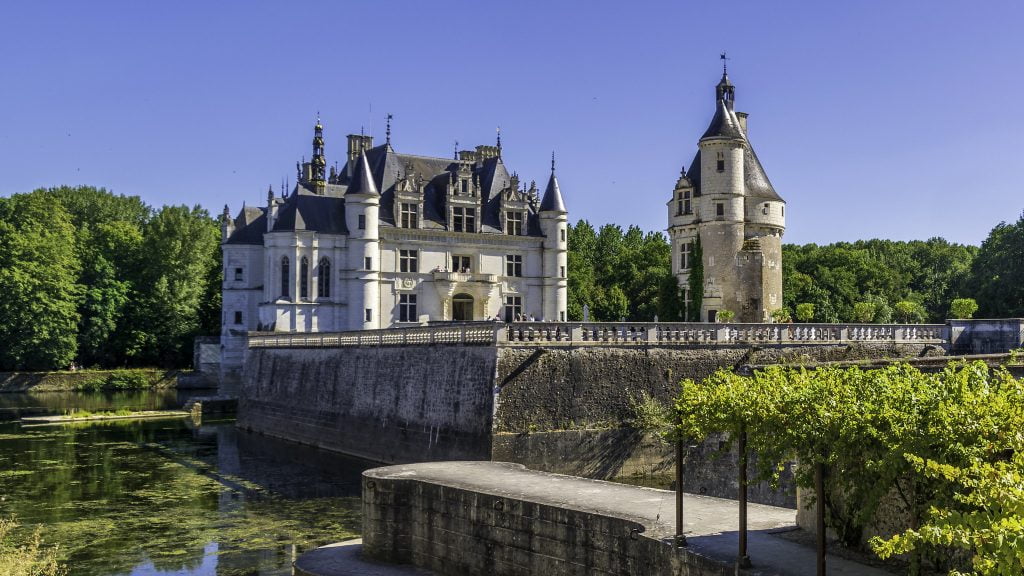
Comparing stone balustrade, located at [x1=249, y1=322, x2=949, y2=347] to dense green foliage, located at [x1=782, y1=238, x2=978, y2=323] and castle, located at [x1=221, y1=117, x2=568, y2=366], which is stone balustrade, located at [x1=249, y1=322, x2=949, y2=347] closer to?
castle, located at [x1=221, y1=117, x2=568, y2=366]

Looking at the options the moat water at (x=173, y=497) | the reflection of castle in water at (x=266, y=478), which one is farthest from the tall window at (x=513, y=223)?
the moat water at (x=173, y=497)

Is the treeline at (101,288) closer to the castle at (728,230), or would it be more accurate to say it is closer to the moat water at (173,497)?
the moat water at (173,497)

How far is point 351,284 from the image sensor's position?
150ft

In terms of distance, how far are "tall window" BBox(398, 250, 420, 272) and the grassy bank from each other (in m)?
24.7

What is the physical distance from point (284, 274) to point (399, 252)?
17.9 ft

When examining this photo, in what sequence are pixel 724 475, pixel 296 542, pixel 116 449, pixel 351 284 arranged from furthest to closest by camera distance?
pixel 351 284, pixel 116 449, pixel 724 475, pixel 296 542

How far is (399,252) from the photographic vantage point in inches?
1831

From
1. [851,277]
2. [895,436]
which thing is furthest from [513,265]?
[895,436]

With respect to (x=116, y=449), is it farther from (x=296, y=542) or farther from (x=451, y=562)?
(x=451, y=562)

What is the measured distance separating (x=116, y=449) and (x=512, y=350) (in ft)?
52.0

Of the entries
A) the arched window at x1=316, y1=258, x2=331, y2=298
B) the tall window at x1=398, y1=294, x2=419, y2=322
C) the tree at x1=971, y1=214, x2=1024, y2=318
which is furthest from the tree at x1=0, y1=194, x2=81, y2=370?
the tree at x1=971, y1=214, x2=1024, y2=318

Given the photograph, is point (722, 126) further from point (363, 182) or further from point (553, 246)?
point (363, 182)

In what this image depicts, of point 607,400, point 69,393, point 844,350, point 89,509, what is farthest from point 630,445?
point 69,393

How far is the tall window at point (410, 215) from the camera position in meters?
46.3
